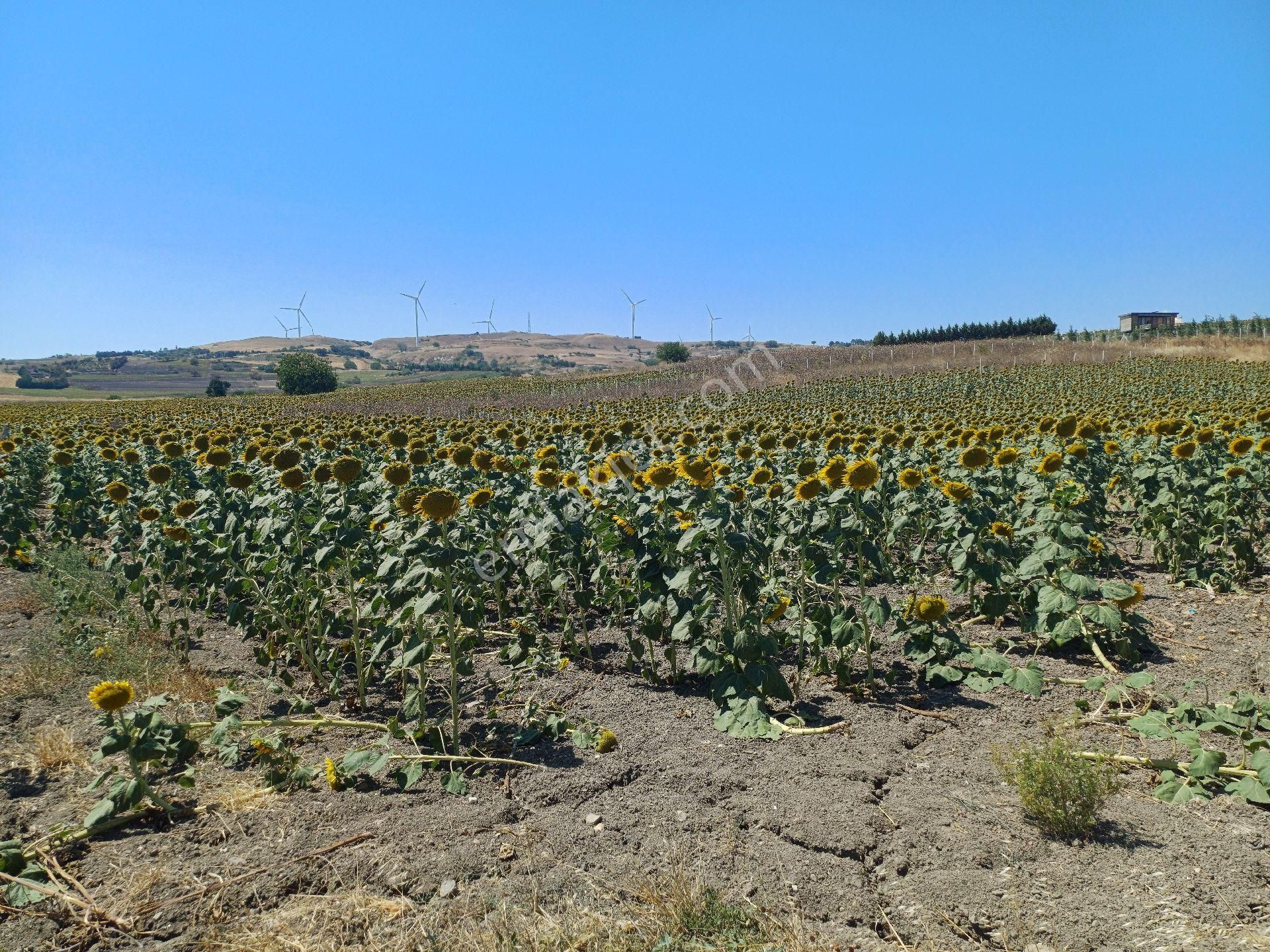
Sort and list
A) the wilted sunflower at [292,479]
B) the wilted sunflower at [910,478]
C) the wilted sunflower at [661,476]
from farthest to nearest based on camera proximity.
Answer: the wilted sunflower at [910,478], the wilted sunflower at [292,479], the wilted sunflower at [661,476]

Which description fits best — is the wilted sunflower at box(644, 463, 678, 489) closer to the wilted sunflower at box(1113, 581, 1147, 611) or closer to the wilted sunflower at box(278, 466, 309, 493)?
the wilted sunflower at box(278, 466, 309, 493)

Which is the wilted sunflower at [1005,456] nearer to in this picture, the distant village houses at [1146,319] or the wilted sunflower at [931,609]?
the wilted sunflower at [931,609]

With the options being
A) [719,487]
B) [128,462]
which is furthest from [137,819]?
[128,462]

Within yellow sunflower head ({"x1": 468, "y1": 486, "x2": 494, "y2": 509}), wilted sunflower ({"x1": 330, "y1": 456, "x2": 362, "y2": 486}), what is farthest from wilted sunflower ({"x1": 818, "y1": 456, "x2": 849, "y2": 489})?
wilted sunflower ({"x1": 330, "y1": 456, "x2": 362, "y2": 486})

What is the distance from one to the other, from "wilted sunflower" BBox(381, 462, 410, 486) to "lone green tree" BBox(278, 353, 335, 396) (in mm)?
69093

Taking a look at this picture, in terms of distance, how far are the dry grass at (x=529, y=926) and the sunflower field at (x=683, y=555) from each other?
111 cm

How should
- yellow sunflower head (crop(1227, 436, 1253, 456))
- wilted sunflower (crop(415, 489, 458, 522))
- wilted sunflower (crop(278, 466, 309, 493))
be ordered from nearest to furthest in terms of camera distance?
wilted sunflower (crop(415, 489, 458, 522))
wilted sunflower (crop(278, 466, 309, 493))
yellow sunflower head (crop(1227, 436, 1253, 456))

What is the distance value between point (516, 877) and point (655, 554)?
6.88 feet

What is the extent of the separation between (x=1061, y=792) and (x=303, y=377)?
244 ft

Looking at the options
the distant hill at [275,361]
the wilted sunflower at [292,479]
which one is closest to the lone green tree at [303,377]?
the distant hill at [275,361]

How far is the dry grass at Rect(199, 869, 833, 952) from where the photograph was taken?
2441 millimetres

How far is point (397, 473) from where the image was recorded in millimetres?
3832

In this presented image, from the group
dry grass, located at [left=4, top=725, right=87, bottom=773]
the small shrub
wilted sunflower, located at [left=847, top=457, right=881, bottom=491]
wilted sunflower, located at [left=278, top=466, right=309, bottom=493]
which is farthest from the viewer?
wilted sunflower, located at [left=278, top=466, right=309, bottom=493]

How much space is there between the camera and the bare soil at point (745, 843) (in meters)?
2.54
